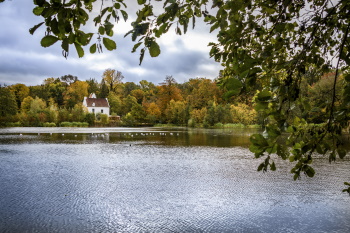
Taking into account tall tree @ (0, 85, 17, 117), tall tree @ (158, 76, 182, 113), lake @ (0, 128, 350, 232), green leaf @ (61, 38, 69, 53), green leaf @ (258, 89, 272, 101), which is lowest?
lake @ (0, 128, 350, 232)

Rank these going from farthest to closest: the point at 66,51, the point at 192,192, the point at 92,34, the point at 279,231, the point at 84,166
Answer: the point at 84,166
the point at 192,192
the point at 279,231
the point at 92,34
the point at 66,51

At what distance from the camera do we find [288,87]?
4.63ft

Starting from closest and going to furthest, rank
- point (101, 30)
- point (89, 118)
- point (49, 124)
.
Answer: point (101, 30), point (49, 124), point (89, 118)

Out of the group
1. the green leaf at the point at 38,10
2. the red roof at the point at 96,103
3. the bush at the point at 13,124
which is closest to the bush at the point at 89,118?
the bush at the point at 13,124

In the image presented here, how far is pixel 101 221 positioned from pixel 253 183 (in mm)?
4637

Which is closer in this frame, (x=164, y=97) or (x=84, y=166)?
(x=84, y=166)

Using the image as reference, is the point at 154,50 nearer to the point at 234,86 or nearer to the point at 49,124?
the point at 234,86

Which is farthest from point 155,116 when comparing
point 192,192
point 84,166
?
point 192,192

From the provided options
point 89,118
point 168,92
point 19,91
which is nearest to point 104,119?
point 89,118

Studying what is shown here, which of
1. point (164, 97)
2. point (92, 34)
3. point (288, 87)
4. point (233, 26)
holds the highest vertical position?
point (164, 97)

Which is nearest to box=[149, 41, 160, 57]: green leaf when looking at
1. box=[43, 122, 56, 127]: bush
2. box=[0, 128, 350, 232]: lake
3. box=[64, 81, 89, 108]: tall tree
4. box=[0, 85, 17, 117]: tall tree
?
box=[0, 128, 350, 232]: lake

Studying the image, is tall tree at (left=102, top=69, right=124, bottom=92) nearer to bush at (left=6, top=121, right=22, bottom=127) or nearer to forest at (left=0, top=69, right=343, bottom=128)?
forest at (left=0, top=69, right=343, bottom=128)

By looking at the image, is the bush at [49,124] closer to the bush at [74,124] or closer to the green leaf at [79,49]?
the bush at [74,124]

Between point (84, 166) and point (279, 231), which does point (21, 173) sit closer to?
point (84, 166)
